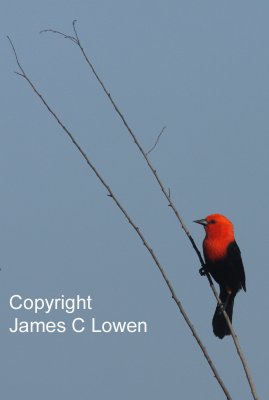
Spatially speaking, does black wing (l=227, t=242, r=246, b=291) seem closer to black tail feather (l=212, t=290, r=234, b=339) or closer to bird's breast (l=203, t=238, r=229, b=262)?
bird's breast (l=203, t=238, r=229, b=262)

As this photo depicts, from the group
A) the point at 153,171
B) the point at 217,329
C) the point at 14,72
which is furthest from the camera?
the point at 217,329

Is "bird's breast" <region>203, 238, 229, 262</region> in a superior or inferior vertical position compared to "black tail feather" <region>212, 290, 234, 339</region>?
superior

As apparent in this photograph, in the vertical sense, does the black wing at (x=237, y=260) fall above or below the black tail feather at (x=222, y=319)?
above

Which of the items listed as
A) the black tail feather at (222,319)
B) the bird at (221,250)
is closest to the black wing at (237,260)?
the bird at (221,250)

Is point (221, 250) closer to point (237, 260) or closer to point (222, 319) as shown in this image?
point (237, 260)

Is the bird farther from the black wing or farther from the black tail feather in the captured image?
the black tail feather

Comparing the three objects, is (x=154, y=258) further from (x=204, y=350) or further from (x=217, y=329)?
(x=217, y=329)

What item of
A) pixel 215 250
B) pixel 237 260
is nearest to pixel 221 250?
pixel 215 250

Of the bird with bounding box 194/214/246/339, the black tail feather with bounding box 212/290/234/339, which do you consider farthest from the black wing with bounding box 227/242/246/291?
the black tail feather with bounding box 212/290/234/339

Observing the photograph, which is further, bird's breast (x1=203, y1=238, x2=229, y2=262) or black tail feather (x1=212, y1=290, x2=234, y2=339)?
bird's breast (x1=203, y1=238, x2=229, y2=262)

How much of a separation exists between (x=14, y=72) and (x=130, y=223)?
109cm

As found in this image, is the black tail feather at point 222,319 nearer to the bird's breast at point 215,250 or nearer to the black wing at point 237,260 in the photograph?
the black wing at point 237,260

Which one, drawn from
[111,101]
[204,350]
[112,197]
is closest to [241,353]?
[204,350]

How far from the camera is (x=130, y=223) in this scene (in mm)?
3090
